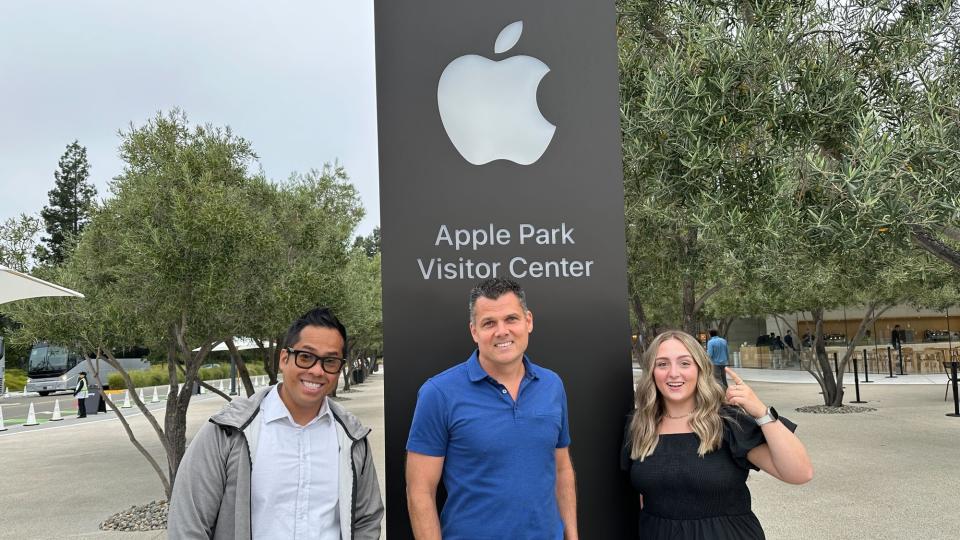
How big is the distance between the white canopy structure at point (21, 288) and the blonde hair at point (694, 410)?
623 cm

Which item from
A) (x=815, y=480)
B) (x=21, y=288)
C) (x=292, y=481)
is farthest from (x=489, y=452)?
(x=815, y=480)

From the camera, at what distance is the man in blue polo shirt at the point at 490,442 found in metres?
2.70

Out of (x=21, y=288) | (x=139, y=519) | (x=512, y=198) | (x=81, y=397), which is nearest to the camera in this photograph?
(x=512, y=198)

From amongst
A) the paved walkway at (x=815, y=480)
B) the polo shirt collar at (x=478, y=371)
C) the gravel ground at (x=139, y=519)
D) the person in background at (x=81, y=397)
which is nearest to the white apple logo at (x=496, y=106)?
the polo shirt collar at (x=478, y=371)

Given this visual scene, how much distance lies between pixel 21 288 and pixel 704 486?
22.9 ft

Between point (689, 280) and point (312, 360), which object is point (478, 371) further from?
point (689, 280)

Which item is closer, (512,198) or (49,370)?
(512,198)

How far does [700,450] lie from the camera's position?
2.95m

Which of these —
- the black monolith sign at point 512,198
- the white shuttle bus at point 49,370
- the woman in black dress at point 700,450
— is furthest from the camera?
the white shuttle bus at point 49,370

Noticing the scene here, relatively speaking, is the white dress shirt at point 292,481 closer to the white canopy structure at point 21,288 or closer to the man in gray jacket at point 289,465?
the man in gray jacket at point 289,465

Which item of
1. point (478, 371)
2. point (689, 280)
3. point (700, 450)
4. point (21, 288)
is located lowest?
point (700, 450)

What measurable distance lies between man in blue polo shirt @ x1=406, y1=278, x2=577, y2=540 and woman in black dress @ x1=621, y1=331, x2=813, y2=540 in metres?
0.50

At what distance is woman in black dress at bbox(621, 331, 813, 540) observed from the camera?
2934mm

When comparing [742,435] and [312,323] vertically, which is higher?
[312,323]
